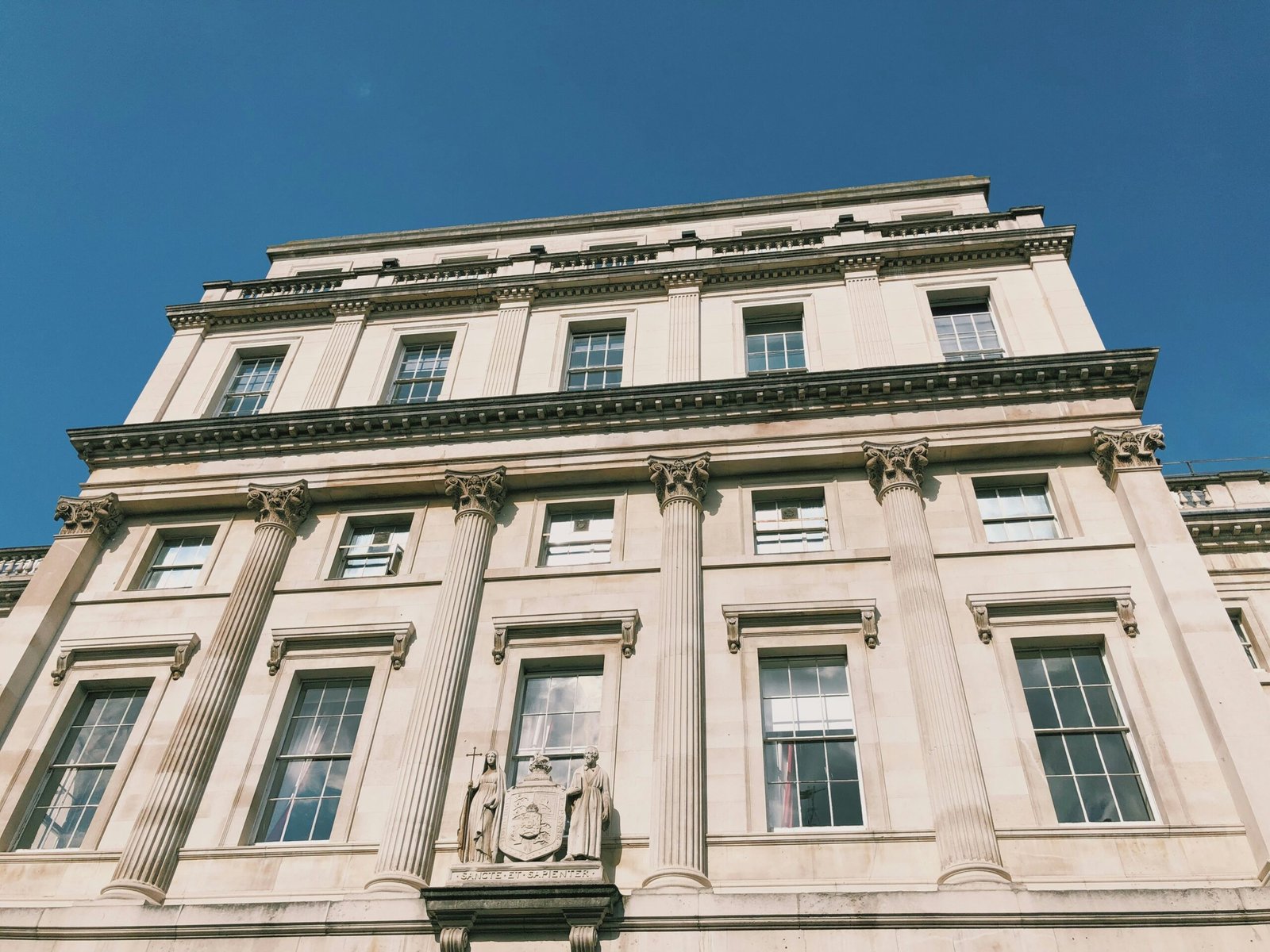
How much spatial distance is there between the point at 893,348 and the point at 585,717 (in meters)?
12.7

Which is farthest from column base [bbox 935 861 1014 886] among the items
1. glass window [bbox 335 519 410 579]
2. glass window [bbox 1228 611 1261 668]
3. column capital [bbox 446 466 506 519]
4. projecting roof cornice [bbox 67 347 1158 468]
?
glass window [bbox 1228 611 1261 668]

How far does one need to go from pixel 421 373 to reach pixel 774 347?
10.2m

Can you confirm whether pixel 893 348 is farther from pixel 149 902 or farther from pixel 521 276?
pixel 149 902

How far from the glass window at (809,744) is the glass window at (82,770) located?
13755 mm

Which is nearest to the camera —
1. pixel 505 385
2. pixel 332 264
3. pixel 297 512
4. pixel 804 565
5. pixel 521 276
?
pixel 804 565

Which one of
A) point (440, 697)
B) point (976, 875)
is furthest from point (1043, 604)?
point (440, 697)

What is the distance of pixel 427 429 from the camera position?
26391 millimetres

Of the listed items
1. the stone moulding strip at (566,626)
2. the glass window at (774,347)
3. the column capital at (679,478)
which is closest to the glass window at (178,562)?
the stone moulding strip at (566,626)

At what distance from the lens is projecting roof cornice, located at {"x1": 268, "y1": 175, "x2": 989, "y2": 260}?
3331 cm

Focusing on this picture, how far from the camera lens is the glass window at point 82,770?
21.0 m

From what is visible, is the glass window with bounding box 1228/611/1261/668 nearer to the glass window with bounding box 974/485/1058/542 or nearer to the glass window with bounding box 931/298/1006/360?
the glass window with bounding box 974/485/1058/542

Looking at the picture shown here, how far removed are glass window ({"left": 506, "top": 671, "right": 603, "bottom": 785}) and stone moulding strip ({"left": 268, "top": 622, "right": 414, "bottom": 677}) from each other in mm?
2941

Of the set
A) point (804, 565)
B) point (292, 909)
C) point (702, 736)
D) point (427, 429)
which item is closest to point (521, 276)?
point (427, 429)

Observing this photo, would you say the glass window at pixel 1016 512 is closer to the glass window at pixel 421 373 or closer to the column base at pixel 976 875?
the column base at pixel 976 875
